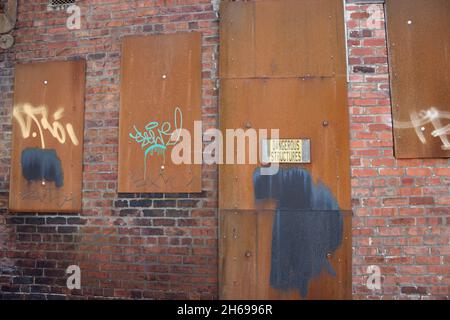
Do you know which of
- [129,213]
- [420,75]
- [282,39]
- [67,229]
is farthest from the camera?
[67,229]

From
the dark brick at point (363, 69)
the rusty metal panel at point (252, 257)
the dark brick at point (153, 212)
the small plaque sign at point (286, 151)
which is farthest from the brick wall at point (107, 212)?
the dark brick at point (363, 69)

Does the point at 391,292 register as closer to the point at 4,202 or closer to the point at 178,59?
the point at 178,59

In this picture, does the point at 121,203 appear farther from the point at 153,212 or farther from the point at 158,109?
the point at 158,109

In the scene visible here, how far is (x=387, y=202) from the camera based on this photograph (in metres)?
3.21

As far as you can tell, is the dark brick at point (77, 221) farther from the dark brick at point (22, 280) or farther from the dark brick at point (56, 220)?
the dark brick at point (22, 280)

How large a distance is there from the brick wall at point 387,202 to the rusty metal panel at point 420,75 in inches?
3.4

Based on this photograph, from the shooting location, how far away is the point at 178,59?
350 cm

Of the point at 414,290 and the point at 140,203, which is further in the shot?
Answer: the point at 140,203

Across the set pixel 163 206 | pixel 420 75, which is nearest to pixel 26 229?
pixel 163 206

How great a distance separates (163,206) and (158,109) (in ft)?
3.07

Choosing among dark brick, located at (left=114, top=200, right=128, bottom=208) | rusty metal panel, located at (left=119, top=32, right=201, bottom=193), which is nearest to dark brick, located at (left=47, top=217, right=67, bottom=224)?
dark brick, located at (left=114, top=200, right=128, bottom=208)

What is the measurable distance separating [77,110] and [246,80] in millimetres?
1734

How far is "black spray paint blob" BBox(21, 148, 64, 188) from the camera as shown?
142 inches

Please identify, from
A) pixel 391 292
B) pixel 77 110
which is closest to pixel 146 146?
pixel 77 110
